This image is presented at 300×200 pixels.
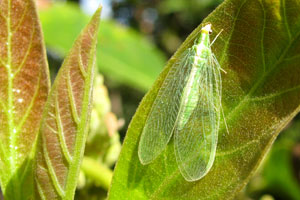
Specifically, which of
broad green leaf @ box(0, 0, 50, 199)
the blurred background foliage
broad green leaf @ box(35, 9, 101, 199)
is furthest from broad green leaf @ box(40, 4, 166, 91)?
broad green leaf @ box(35, 9, 101, 199)

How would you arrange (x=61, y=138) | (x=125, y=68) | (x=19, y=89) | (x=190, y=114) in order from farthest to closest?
1. (x=125, y=68)
2. (x=190, y=114)
3. (x=19, y=89)
4. (x=61, y=138)

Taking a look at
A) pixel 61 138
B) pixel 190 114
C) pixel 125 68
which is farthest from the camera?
pixel 125 68

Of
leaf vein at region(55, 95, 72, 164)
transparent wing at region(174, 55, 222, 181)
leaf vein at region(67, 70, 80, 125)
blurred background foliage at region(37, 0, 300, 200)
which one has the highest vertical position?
leaf vein at region(67, 70, 80, 125)

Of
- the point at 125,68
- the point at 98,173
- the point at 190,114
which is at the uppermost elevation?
the point at 190,114

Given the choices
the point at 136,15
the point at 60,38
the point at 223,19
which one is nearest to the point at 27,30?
the point at 223,19

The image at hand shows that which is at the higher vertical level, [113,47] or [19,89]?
[19,89]

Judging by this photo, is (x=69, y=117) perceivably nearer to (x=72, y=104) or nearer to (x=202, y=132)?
(x=72, y=104)

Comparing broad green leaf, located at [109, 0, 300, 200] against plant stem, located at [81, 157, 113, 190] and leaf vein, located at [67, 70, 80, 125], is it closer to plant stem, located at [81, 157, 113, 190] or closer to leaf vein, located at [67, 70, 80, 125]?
leaf vein, located at [67, 70, 80, 125]

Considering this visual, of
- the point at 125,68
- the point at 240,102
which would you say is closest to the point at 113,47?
the point at 125,68
